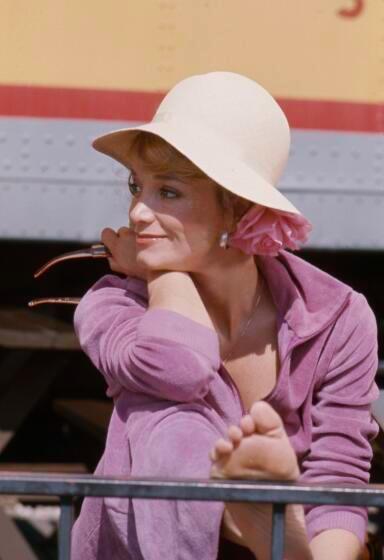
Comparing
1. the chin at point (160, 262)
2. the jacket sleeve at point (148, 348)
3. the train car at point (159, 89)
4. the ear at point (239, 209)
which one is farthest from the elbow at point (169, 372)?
the train car at point (159, 89)

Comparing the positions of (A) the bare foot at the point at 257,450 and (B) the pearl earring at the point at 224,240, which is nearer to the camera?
(A) the bare foot at the point at 257,450

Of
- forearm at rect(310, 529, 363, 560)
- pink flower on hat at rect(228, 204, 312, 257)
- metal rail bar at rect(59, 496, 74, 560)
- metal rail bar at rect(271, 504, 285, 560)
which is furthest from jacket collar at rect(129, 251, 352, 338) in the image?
metal rail bar at rect(59, 496, 74, 560)

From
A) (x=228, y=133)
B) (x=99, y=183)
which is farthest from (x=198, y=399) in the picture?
(x=99, y=183)

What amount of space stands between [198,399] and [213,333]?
4.7 inches

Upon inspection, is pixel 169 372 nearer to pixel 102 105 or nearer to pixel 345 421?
pixel 345 421

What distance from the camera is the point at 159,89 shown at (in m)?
3.90

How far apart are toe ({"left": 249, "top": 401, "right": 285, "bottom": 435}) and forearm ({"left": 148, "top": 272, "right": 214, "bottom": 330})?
37cm

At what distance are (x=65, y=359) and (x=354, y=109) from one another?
59.9 inches

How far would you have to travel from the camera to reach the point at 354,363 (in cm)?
235

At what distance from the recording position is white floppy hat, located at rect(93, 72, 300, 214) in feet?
7.29

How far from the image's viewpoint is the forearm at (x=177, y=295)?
2266mm

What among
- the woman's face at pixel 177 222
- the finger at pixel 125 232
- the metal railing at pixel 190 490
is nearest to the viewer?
the metal railing at pixel 190 490

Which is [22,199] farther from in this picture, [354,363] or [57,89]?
[354,363]

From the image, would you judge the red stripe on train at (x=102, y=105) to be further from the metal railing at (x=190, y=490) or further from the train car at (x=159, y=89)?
the metal railing at (x=190, y=490)
